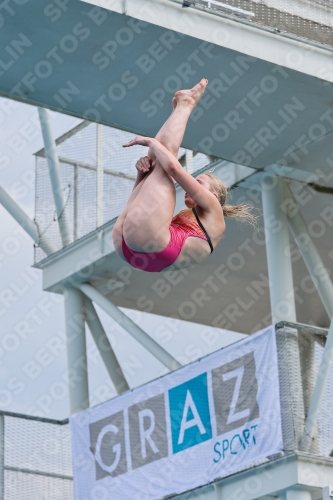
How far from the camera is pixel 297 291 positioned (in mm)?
18984

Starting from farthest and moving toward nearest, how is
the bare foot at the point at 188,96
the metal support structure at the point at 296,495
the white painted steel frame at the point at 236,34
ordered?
the metal support structure at the point at 296,495
the white painted steel frame at the point at 236,34
the bare foot at the point at 188,96

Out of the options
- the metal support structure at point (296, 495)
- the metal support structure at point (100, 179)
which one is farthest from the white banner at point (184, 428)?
the metal support structure at point (100, 179)

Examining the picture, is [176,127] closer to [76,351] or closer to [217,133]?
[217,133]

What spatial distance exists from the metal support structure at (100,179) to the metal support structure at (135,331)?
135cm

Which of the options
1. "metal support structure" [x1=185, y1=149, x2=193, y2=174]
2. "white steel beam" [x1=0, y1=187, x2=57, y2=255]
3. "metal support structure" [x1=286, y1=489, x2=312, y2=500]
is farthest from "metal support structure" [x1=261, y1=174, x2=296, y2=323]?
"white steel beam" [x1=0, y1=187, x2=57, y2=255]

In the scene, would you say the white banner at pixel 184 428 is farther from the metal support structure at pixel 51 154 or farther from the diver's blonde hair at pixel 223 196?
the diver's blonde hair at pixel 223 196

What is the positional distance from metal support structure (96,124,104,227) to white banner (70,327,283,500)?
3098 mm

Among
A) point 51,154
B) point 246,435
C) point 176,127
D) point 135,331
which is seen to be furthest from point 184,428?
point 176,127

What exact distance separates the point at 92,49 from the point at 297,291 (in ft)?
27.1

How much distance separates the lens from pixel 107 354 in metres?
18.6

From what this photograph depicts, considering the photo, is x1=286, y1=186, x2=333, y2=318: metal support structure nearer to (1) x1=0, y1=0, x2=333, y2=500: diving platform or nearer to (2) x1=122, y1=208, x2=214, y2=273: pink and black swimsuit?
(1) x1=0, y1=0, x2=333, y2=500: diving platform

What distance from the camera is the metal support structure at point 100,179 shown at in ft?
55.6

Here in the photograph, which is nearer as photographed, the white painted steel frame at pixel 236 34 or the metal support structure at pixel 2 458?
the white painted steel frame at pixel 236 34

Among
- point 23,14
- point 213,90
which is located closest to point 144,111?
point 213,90
